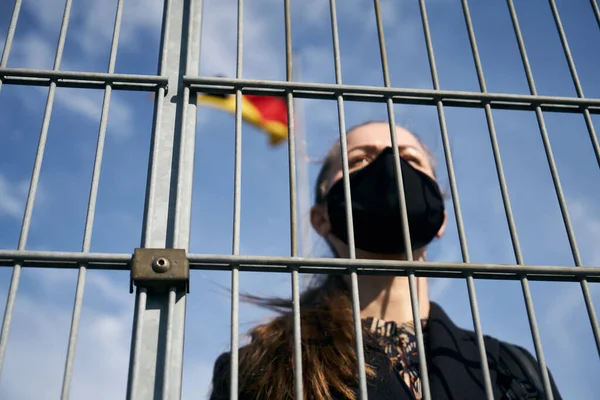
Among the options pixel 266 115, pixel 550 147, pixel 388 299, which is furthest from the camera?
pixel 266 115

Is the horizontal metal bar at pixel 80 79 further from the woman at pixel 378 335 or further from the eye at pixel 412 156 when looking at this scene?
the eye at pixel 412 156

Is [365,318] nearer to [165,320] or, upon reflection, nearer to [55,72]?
[165,320]

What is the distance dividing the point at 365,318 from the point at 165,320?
1.21 meters

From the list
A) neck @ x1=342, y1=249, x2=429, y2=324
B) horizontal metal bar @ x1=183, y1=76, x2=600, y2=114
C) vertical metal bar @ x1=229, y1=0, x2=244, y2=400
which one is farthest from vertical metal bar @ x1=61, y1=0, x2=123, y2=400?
neck @ x1=342, y1=249, x2=429, y2=324

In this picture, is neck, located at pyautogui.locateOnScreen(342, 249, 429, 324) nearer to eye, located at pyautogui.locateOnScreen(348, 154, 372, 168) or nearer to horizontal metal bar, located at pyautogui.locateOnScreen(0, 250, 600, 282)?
eye, located at pyautogui.locateOnScreen(348, 154, 372, 168)

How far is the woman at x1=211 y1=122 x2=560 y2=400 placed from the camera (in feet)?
7.10

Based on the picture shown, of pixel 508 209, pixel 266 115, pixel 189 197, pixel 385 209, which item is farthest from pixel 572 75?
pixel 266 115

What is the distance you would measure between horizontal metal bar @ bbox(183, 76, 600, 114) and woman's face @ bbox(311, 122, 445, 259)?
81 cm

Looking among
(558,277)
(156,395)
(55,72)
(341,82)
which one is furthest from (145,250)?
(558,277)

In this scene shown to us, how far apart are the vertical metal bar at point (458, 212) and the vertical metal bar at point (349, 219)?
0.83ft

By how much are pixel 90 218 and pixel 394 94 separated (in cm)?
83

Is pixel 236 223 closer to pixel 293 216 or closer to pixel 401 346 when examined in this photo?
pixel 293 216

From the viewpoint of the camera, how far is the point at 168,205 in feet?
4.99

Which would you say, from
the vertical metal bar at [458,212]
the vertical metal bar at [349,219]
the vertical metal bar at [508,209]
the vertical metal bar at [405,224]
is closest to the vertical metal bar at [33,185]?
the vertical metal bar at [349,219]
